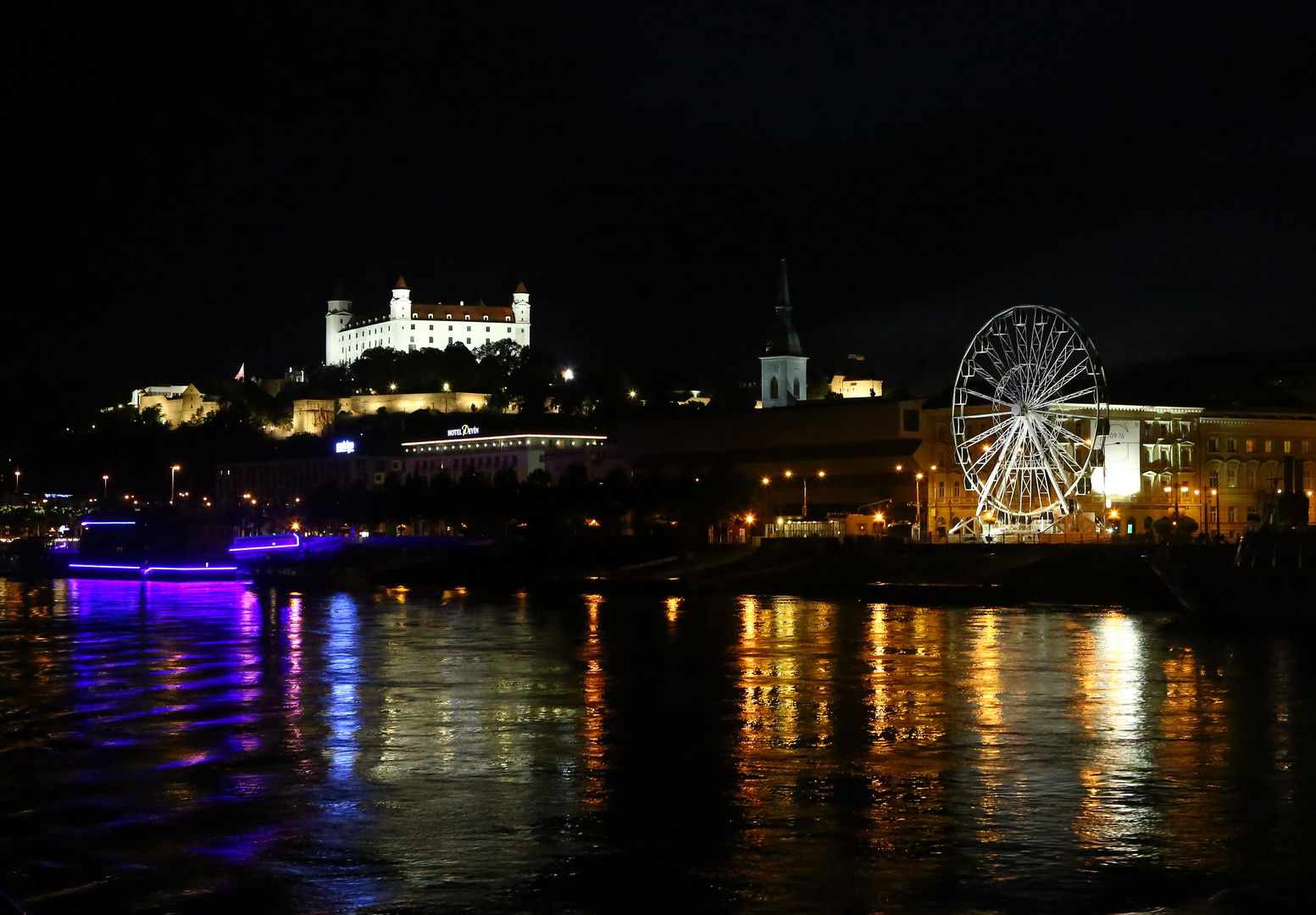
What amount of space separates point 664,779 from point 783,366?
129384 millimetres

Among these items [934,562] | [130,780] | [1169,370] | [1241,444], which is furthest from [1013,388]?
[1169,370]

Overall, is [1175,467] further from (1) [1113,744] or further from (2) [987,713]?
(1) [1113,744]

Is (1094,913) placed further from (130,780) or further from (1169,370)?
(1169,370)

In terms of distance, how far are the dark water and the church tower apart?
106780mm

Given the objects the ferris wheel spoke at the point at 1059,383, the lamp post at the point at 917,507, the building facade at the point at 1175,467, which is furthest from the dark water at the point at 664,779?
the building facade at the point at 1175,467

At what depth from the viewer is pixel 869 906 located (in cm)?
1535

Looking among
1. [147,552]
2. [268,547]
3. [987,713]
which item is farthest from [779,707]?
[147,552]

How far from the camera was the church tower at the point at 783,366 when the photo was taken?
150m

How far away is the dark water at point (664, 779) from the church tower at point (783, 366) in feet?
350

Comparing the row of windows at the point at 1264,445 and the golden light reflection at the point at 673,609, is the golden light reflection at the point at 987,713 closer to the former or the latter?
the golden light reflection at the point at 673,609

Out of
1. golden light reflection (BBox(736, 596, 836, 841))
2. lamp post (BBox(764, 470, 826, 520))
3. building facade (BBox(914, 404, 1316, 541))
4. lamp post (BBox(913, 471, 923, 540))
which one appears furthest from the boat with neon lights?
golden light reflection (BBox(736, 596, 836, 841))

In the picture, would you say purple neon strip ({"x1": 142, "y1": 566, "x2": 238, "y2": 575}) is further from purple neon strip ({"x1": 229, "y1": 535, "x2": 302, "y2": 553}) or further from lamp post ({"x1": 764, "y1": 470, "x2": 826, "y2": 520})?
lamp post ({"x1": 764, "y1": 470, "x2": 826, "y2": 520})

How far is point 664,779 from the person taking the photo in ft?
73.0

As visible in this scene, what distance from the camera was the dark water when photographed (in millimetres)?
16188
